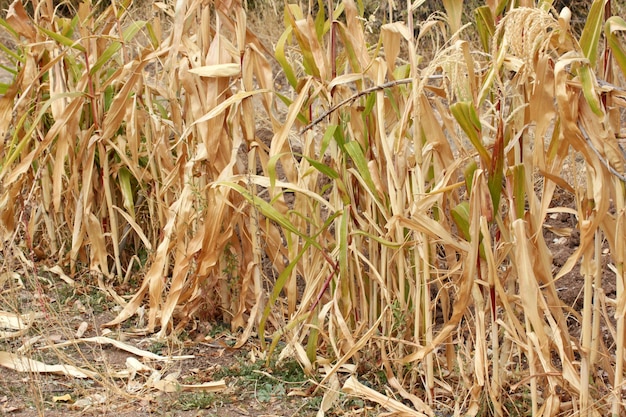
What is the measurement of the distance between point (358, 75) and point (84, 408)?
1.17 metres

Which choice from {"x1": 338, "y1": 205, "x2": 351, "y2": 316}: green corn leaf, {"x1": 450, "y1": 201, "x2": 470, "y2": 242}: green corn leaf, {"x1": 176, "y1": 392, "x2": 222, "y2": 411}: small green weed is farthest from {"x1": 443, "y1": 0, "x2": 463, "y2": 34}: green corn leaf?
{"x1": 176, "y1": 392, "x2": 222, "y2": 411}: small green weed

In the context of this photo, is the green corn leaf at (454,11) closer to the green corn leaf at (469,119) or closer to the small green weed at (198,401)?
the green corn leaf at (469,119)

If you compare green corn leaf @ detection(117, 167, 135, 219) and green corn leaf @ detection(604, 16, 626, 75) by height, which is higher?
green corn leaf @ detection(604, 16, 626, 75)

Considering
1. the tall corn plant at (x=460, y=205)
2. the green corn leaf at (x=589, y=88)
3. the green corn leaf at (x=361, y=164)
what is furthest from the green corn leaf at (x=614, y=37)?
the green corn leaf at (x=361, y=164)

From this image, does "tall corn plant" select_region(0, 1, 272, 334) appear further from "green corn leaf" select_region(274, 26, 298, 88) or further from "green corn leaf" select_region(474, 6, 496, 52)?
"green corn leaf" select_region(474, 6, 496, 52)

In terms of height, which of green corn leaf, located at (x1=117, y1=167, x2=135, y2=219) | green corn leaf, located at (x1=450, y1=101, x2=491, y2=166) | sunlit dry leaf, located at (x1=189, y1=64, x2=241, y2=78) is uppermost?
sunlit dry leaf, located at (x1=189, y1=64, x2=241, y2=78)

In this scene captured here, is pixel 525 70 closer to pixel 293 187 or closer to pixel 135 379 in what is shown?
pixel 293 187

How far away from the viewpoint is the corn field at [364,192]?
1775 mm

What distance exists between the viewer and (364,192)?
233cm

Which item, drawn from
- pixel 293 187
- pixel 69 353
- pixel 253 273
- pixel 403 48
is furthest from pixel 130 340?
pixel 403 48

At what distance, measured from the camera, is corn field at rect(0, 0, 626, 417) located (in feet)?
5.82

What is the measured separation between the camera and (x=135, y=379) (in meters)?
2.40

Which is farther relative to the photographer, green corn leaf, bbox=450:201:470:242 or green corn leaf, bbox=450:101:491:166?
green corn leaf, bbox=450:201:470:242

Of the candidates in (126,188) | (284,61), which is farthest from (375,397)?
(126,188)
